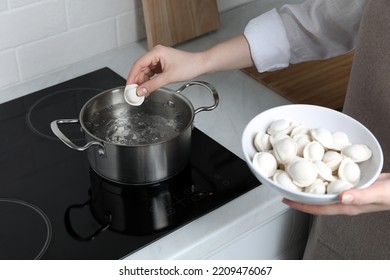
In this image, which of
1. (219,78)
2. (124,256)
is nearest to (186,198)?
(124,256)

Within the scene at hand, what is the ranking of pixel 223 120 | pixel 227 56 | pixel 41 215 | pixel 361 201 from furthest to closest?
pixel 223 120, pixel 227 56, pixel 41 215, pixel 361 201

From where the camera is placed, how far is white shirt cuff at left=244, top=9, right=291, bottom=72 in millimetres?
1109

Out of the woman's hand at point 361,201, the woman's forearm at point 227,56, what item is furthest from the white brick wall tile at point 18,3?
the woman's hand at point 361,201

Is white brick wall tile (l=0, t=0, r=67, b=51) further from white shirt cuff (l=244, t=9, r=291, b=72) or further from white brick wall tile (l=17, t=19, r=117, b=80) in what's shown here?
white shirt cuff (l=244, t=9, r=291, b=72)

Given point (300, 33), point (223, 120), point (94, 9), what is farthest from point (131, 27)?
point (300, 33)

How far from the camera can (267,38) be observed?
111 cm

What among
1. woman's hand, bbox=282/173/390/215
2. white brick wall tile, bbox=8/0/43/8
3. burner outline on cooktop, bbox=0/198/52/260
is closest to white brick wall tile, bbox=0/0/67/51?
white brick wall tile, bbox=8/0/43/8

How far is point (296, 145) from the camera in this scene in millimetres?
841

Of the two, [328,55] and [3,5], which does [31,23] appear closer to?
[3,5]

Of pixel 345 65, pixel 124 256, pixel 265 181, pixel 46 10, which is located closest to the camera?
pixel 265 181

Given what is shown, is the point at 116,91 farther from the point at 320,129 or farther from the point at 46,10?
the point at 320,129

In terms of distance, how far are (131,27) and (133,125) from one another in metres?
0.42

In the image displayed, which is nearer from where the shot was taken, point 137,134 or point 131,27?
point 137,134
